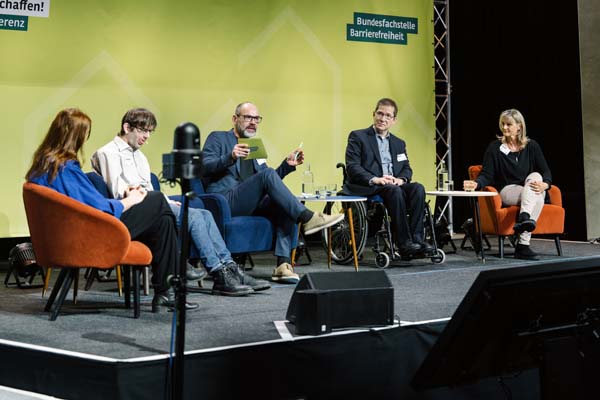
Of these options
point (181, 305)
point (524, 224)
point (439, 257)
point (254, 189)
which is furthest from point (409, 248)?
point (181, 305)

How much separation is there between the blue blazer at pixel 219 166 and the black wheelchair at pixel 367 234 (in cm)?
94

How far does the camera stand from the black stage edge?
264cm

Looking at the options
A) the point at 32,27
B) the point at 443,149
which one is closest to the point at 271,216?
the point at 32,27

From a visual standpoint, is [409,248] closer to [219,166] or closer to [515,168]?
[515,168]

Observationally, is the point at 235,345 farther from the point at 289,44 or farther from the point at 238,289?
the point at 289,44

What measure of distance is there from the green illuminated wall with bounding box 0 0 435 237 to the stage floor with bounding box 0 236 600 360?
1923mm

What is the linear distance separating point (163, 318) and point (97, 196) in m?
0.65

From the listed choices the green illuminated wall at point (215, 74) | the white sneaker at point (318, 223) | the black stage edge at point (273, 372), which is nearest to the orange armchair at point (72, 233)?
the black stage edge at point (273, 372)

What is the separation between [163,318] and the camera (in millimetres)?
3711

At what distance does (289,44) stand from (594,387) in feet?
19.3

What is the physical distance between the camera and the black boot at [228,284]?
4.32 metres

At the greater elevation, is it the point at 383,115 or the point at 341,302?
the point at 383,115

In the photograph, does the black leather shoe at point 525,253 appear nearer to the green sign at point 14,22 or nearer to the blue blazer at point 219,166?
the blue blazer at point 219,166

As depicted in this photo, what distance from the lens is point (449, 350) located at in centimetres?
172
